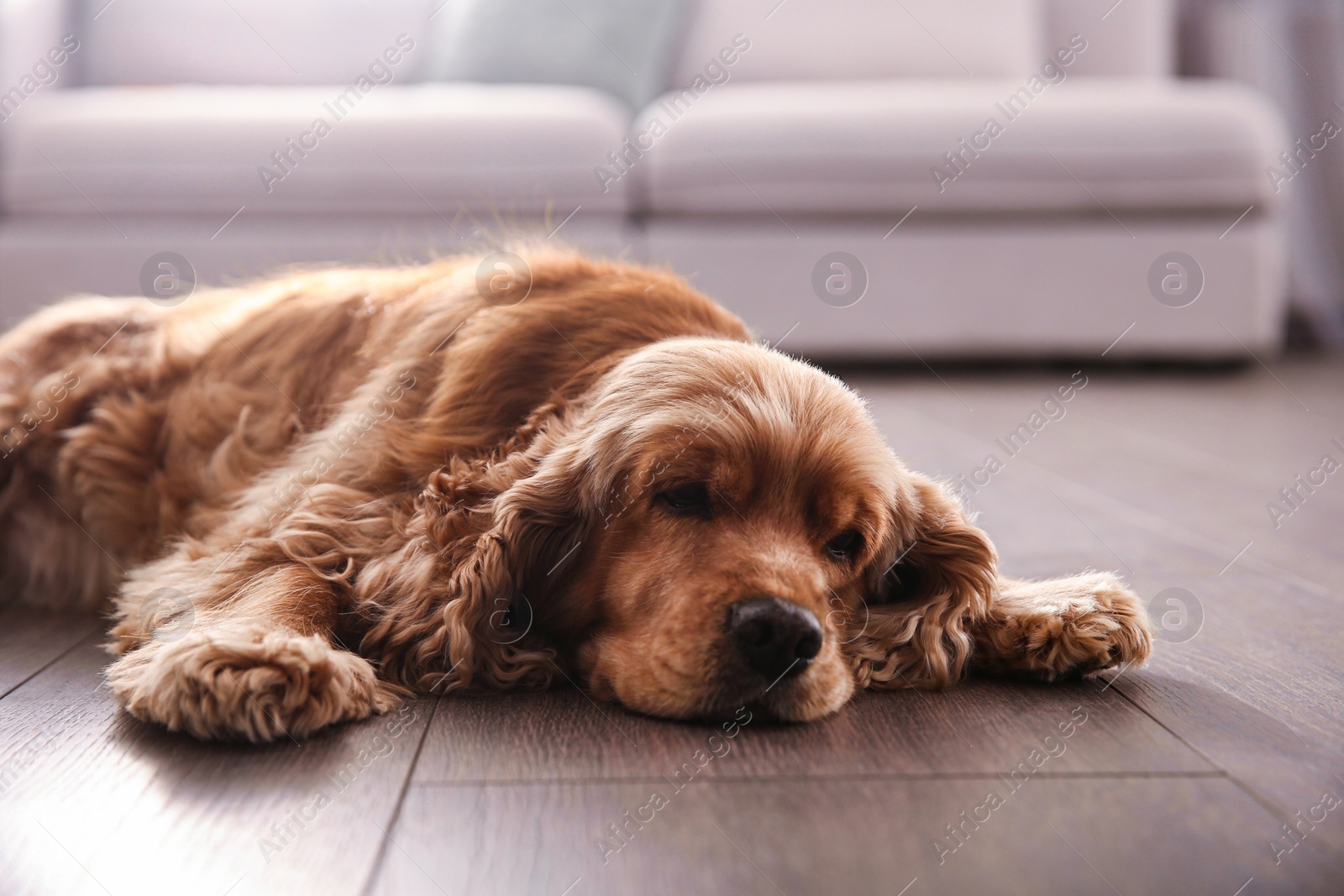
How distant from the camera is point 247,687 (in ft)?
4.82

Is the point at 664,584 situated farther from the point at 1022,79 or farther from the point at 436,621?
the point at 1022,79

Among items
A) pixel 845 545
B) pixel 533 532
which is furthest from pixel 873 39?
pixel 533 532

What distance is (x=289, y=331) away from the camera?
2.30m

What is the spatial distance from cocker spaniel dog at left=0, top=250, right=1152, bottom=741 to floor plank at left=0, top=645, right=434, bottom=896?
0.21 ft

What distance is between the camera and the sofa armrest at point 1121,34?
618cm

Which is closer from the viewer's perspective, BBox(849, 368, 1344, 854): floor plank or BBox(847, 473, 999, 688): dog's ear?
BBox(849, 368, 1344, 854): floor plank

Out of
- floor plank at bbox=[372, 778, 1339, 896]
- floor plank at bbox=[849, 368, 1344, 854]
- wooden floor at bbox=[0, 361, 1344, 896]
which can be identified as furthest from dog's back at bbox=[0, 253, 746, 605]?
floor plank at bbox=[849, 368, 1344, 854]

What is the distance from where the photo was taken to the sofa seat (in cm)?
466

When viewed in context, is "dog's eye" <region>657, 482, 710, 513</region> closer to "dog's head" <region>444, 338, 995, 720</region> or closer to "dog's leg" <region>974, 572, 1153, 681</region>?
"dog's head" <region>444, 338, 995, 720</region>

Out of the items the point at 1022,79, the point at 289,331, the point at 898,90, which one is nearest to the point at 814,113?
the point at 898,90

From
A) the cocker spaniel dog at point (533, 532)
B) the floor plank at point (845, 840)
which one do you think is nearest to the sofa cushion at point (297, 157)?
the cocker spaniel dog at point (533, 532)

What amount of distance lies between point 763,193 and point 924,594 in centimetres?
306

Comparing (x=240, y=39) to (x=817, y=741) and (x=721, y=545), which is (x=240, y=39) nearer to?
(x=721, y=545)

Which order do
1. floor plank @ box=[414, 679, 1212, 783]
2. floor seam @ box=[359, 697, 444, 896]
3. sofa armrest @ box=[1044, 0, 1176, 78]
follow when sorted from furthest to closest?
sofa armrest @ box=[1044, 0, 1176, 78]
floor plank @ box=[414, 679, 1212, 783]
floor seam @ box=[359, 697, 444, 896]
